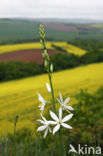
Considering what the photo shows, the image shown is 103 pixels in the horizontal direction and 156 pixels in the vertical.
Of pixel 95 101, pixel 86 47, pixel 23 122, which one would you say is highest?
pixel 95 101

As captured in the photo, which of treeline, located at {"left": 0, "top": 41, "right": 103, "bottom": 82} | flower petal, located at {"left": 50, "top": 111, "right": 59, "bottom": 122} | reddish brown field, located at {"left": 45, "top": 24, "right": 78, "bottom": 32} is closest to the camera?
flower petal, located at {"left": 50, "top": 111, "right": 59, "bottom": 122}

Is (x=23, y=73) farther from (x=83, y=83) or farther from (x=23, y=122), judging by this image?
(x=23, y=122)

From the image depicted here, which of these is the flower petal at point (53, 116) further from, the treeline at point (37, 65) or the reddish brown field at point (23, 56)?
the reddish brown field at point (23, 56)

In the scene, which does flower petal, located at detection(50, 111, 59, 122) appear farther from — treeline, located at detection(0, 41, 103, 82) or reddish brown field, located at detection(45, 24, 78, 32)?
reddish brown field, located at detection(45, 24, 78, 32)

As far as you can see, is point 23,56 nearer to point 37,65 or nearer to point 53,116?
point 37,65

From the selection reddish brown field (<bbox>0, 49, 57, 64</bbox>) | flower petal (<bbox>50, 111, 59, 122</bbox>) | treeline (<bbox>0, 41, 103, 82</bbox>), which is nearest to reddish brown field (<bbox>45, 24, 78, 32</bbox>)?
reddish brown field (<bbox>0, 49, 57, 64</bbox>)

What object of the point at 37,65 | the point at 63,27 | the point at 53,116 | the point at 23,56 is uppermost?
the point at 53,116

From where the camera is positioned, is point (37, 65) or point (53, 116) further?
point (37, 65)

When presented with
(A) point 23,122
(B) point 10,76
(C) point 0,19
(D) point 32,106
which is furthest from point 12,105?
(C) point 0,19

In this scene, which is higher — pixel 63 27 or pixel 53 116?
pixel 53 116

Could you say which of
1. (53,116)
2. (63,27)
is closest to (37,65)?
(53,116)

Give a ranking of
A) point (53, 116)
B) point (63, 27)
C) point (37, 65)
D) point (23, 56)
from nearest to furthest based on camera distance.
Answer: point (53, 116)
point (37, 65)
point (23, 56)
point (63, 27)
